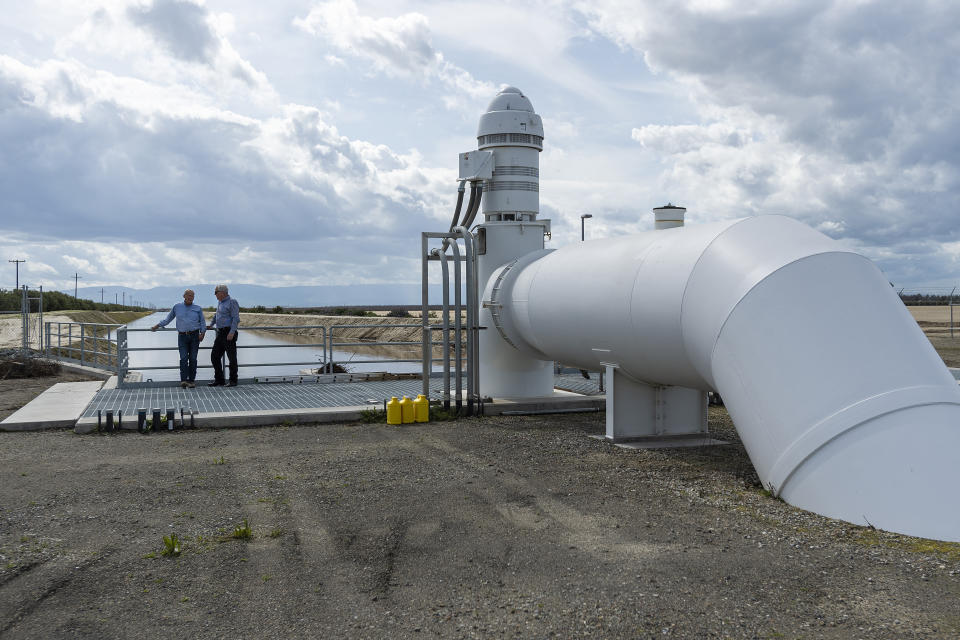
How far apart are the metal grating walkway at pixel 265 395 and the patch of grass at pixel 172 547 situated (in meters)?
5.95

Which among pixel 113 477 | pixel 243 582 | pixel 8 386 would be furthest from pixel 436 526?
pixel 8 386

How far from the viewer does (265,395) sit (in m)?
13.2

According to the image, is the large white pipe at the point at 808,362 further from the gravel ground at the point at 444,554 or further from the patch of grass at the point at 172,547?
the patch of grass at the point at 172,547

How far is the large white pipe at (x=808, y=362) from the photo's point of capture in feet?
18.4

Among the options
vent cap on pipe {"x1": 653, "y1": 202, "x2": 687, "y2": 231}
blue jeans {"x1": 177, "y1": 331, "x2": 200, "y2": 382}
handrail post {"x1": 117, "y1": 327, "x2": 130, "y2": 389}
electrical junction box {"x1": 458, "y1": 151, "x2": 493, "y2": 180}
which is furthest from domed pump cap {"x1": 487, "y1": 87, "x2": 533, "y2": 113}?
handrail post {"x1": 117, "y1": 327, "x2": 130, "y2": 389}

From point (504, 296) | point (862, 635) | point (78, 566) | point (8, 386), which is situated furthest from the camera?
point (8, 386)

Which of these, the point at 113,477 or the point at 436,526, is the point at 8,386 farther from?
the point at 436,526

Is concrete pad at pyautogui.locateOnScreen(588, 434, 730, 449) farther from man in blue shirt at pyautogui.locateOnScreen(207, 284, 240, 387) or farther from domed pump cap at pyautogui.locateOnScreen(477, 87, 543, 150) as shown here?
man in blue shirt at pyautogui.locateOnScreen(207, 284, 240, 387)

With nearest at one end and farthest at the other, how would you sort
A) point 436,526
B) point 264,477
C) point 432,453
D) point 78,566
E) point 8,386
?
point 78,566 < point 436,526 < point 264,477 < point 432,453 < point 8,386

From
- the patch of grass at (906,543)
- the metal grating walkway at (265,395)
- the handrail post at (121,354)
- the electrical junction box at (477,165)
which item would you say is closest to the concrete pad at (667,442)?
the metal grating walkway at (265,395)

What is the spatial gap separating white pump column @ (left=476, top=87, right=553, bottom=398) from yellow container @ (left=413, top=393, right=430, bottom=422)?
1616mm

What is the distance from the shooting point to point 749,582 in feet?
15.5

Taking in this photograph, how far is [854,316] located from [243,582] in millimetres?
4875

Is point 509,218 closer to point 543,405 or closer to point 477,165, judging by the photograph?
point 477,165
